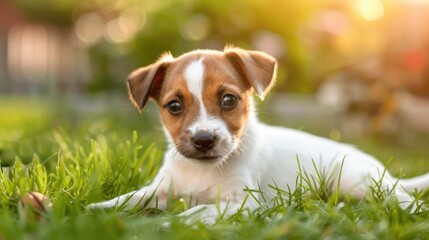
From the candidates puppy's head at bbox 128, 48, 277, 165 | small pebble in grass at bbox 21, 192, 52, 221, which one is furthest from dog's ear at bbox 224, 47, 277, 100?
small pebble in grass at bbox 21, 192, 52, 221

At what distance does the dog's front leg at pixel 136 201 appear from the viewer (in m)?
3.61

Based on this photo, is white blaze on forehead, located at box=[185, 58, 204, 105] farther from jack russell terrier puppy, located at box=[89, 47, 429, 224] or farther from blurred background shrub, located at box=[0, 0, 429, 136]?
blurred background shrub, located at box=[0, 0, 429, 136]

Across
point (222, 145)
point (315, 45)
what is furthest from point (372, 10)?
point (222, 145)

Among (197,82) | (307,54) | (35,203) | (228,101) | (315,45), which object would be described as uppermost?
(197,82)

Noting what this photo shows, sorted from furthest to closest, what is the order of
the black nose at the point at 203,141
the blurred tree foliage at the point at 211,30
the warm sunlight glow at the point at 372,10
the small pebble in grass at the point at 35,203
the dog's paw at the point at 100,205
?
the warm sunlight glow at the point at 372,10, the blurred tree foliage at the point at 211,30, the black nose at the point at 203,141, the dog's paw at the point at 100,205, the small pebble in grass at the point at 35,203

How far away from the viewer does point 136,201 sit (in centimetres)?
388

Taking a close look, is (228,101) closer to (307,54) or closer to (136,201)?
(136,201)

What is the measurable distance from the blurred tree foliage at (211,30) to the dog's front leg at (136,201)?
17.9ft

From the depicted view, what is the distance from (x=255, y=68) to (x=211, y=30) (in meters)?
5.52

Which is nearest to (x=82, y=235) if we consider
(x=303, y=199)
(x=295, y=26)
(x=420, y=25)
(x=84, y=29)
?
(x=303, y=199)

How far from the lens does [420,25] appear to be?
10.5 meters

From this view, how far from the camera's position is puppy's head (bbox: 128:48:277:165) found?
386 centimetres

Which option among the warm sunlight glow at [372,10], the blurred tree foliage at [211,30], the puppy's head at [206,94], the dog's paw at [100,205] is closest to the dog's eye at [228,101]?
the puppy's head at [206,94]

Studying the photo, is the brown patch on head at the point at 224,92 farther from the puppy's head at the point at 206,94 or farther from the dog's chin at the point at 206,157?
the dog's chin at the point at 206,157
